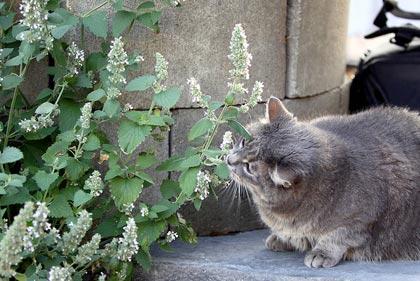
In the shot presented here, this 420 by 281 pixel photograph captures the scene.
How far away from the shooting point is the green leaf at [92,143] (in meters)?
3.02

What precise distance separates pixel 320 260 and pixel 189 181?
61 cm

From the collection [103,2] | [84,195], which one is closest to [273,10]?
[103,2]

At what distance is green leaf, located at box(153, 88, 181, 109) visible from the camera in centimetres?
297

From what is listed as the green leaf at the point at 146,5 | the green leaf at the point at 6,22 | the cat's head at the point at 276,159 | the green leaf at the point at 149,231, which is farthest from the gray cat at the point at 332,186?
the green leaf at the point at 6,22

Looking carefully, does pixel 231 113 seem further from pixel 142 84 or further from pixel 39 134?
pixel 39 134

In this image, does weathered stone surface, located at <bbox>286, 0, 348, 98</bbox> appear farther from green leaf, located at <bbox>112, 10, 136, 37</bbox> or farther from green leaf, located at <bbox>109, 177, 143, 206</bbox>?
green leaf, located at <bbox>109, 177, 143, 206</bbox>

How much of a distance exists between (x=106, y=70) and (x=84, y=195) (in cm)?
52

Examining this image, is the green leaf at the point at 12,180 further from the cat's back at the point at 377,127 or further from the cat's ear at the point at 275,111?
the cat's back at the point at 377,127

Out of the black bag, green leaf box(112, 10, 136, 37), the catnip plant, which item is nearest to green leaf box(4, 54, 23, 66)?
A: the catnip plant

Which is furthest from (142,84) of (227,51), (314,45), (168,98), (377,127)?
(314,45)

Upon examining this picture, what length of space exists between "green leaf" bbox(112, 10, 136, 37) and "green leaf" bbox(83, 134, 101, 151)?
40cm

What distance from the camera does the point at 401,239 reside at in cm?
340

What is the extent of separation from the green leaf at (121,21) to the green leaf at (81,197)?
633 millimetres

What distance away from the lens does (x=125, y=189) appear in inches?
121
